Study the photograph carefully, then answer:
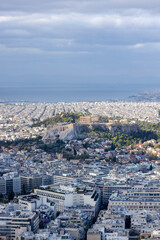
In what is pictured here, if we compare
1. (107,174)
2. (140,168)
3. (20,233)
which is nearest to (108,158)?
(140,168)

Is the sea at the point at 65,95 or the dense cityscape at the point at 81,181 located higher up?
the sea at the point at 65,95

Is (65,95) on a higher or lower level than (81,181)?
higher

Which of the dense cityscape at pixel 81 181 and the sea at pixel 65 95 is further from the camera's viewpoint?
the sea at pixel 65 95

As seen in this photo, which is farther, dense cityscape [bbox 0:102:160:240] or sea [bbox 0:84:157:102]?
sea [bbox 0:84:157:102]

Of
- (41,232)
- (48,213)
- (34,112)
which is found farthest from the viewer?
(34,112)

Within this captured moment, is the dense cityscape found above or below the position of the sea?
below

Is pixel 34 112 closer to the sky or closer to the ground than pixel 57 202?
closer to the sky

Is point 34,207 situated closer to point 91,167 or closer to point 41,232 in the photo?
point 41,232

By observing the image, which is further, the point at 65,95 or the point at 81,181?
the point at 65,95
